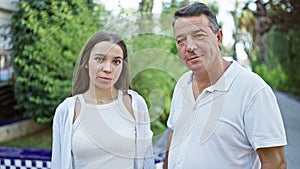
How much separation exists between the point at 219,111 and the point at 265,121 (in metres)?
0.16

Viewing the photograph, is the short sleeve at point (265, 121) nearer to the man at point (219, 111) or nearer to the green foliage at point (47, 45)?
the man at point (219, 111)

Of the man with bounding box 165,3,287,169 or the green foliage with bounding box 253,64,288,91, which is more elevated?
the man with bounding box 165,3,287,169

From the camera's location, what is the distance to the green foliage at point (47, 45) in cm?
465

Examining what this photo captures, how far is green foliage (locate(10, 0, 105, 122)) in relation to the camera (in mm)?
4648

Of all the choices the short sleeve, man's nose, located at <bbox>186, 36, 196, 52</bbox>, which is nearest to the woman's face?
man's nose, located at <bbox>186, 36, 196, 52</bbox>

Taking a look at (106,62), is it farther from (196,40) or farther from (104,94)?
(196,40)

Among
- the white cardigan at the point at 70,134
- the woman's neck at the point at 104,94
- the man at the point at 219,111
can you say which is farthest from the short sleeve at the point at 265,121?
the woman's neck at the point at 104,94

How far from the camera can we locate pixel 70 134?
137 cm

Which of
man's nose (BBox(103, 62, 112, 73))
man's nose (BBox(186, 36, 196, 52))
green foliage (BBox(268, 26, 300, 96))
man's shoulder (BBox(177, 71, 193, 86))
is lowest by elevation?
green foliage (BBox(268, 26, 300, 96))

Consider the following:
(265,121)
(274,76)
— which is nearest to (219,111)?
(265,121)

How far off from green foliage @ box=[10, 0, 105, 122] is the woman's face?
10.3ft

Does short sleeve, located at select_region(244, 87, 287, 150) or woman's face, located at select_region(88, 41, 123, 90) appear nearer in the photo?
short sleeve, located at select_region(244, 87, 287, 150)

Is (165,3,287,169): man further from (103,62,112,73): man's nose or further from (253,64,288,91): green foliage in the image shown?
(253,64,288,91): green foliage

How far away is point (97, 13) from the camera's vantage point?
475 centimetres
